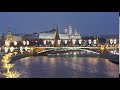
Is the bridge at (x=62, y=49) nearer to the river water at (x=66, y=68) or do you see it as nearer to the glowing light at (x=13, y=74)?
the river water at (x=66, y=68)

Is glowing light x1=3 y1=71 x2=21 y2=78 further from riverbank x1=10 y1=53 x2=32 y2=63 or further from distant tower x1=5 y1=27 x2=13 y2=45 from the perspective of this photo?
distant tower x1=5 y1=27 x2=13 y2=45

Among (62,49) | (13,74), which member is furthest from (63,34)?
(13,74)

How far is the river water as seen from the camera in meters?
6.69

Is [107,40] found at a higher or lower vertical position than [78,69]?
higher

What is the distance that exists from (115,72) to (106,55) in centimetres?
48

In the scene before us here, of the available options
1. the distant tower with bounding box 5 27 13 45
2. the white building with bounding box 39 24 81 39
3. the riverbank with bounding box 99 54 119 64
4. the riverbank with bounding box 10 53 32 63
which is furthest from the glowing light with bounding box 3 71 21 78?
the riverbank with bounding box 99 54 119 64

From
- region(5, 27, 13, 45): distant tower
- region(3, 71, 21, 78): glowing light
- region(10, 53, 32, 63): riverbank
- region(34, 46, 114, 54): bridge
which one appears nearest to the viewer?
region(3, 71, 21, 78): glowing light

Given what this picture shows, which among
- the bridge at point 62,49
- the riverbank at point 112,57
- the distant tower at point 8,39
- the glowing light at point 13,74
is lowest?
the glowing light at point 13,74

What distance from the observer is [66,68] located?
6.77m

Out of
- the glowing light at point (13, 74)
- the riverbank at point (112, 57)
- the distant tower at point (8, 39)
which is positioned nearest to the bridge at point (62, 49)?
the riverbank at point (112, 57)

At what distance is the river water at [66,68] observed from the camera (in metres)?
6.69

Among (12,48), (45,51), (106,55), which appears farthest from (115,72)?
(12,48)
